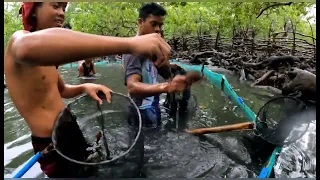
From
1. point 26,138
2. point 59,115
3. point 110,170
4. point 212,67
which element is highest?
point 59,115

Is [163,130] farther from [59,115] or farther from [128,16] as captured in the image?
[128,16]

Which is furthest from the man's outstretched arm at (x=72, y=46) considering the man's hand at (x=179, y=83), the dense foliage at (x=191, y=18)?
the dense foliage at (x=191, y=18)

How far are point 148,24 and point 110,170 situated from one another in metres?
0.86

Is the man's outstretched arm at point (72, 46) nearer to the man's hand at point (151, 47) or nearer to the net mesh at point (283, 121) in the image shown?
the man's hand at point (151, 47)

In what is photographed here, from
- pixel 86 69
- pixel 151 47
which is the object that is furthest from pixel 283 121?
pixel 86 69

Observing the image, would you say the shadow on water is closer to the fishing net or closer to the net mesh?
the net mesh

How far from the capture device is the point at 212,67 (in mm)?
6086

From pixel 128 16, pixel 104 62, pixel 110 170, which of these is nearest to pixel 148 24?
pixel 110 170

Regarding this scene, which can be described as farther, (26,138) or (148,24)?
(26,138)

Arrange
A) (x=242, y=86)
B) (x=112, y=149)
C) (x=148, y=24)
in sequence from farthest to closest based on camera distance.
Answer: (x=242, y=86) < (x=148, y=24) < (x=112, y=149)

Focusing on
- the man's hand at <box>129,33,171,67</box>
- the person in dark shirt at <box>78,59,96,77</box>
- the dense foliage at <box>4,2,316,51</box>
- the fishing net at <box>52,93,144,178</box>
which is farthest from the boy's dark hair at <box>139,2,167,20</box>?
the dense foliage at <box>4,2,316,51</box>

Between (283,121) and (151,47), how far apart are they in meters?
1.60

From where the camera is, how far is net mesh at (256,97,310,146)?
1735mm

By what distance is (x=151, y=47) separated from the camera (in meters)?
0.52
